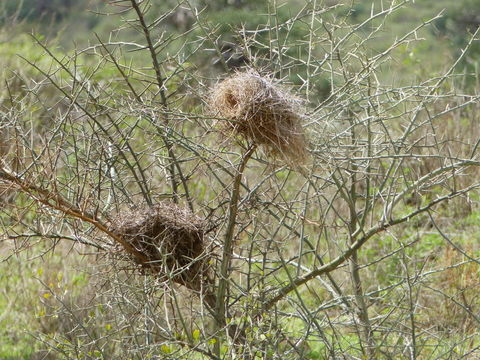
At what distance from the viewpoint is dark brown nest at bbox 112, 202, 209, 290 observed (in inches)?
166

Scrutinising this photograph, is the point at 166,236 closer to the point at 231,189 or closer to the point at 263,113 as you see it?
the point at 231,189

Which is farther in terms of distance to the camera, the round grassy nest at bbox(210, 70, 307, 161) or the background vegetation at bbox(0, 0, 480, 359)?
the background vegetation at bbox(0, 0, 480, 359)

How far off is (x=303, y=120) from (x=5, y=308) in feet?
17.6

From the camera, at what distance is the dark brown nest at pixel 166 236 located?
4.23m

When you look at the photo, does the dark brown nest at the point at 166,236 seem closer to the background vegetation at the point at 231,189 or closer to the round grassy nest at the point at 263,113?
the background vegetation at the point at 231,189

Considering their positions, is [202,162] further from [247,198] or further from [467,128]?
[467,128]

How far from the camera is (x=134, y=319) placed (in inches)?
178

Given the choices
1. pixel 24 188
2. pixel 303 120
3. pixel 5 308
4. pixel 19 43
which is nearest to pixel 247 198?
pixel 303 120

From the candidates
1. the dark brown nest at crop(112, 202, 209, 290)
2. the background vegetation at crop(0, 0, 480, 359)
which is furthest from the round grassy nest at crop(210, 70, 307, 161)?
the dark brown nest at crop(112, 202, 209, 290)

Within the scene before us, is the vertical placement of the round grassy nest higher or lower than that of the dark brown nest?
higher

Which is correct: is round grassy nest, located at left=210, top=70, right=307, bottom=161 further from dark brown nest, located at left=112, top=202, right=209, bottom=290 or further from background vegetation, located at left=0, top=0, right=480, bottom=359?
dark brown nest, located at left=112, top=202, right=209, bottom=290

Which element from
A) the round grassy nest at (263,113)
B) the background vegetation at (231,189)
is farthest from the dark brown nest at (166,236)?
the round grassy nest at (263,113)

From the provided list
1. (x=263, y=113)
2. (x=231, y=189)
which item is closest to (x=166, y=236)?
(x=231, y=189)

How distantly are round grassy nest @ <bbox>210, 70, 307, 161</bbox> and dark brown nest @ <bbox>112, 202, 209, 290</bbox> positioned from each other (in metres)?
0.66
